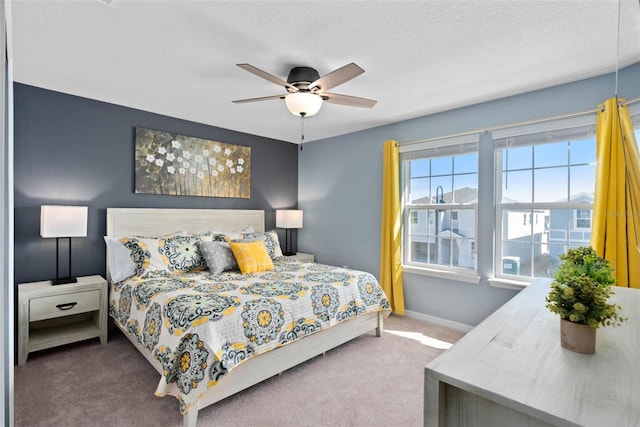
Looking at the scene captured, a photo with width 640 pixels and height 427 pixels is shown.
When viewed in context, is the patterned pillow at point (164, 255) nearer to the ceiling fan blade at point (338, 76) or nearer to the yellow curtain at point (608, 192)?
the ceiling fan blade at point (338, 76)

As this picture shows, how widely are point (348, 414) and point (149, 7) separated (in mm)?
2660

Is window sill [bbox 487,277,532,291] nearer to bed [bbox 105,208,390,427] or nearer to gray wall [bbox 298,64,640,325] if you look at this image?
gray wall [bbox 298,64,640,325]

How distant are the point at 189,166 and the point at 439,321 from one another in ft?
11.2

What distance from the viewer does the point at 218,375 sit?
6.03 ft

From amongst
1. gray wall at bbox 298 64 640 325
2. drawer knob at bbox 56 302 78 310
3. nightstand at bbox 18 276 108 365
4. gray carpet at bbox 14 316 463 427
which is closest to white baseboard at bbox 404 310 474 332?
gray wall at bbox 298 64 640 325

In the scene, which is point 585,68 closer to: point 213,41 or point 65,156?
point 213,41

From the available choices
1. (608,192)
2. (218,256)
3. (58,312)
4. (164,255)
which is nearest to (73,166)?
(164,255)

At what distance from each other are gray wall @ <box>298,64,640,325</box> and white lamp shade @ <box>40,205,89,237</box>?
9.50 ft

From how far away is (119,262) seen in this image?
9.67 feet

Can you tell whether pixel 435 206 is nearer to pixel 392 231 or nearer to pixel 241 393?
pixel 392 231

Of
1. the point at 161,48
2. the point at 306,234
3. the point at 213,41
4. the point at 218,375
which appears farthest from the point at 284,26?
the point at 306,234

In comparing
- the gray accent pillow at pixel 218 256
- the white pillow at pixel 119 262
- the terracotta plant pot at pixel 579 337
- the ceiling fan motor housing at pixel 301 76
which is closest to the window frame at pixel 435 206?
the ceiling fan motor housing at pixel 301 76

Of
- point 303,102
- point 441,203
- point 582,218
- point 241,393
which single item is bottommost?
point 241,393

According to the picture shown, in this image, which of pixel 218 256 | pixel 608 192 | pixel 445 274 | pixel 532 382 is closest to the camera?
pixel 532 382
